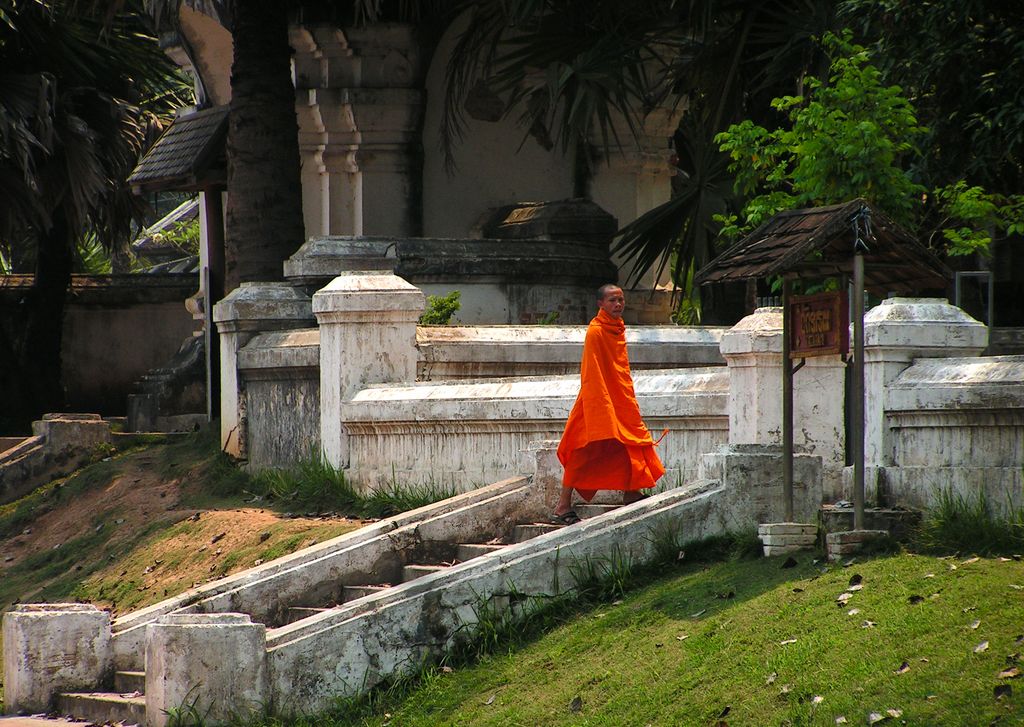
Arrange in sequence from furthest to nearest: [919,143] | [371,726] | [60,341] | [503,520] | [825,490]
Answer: [60,341]
[919,143]
[503,520]
[825,490]
[371,726]

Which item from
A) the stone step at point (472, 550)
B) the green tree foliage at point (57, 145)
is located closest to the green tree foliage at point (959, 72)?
the stone step at point (472, 550)

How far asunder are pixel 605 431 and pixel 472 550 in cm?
128

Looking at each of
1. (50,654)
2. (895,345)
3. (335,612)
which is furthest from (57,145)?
(895,345)

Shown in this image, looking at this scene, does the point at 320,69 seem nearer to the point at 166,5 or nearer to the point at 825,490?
the point at 166,5

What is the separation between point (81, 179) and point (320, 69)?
4353mm

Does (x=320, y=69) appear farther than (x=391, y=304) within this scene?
Yes

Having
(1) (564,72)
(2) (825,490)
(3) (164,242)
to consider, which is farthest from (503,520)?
(3) (164,242)

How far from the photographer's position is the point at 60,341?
78.3 feet

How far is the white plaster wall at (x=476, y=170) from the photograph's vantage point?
1933cm

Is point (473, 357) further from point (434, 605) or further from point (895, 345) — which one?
point (895, 345)

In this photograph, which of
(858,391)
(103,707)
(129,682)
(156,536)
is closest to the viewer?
(858,391)

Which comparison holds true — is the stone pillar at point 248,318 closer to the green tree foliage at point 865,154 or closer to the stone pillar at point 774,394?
the green tree foliage at point 865,154

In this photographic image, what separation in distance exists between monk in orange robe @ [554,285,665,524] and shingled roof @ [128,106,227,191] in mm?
9955

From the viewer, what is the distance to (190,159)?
1945 cm
